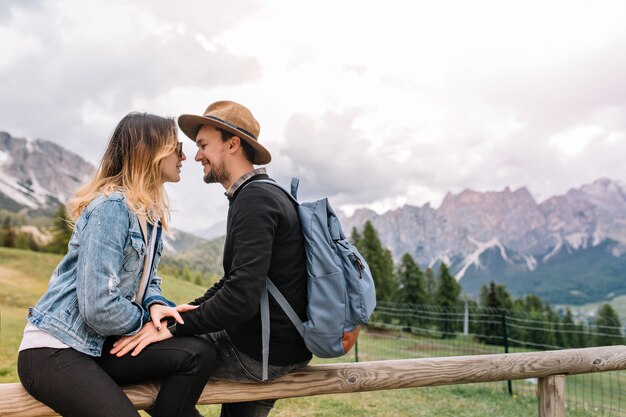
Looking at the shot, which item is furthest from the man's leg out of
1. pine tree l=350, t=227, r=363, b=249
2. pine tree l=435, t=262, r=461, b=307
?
pine tree l=435, t=262, r=461, b=307

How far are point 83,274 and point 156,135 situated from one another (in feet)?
2.58

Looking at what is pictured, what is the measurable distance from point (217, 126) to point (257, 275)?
1.01m

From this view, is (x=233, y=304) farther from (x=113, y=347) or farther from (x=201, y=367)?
(x=113, y=347)

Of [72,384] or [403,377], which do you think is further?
[403,377]

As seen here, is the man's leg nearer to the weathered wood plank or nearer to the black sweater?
the black sweater

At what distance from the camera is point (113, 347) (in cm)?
261

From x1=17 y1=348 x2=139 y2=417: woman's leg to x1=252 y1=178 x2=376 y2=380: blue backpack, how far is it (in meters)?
0.80

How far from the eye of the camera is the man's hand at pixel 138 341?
2.59m

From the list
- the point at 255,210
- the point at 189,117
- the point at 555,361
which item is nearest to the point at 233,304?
the point at 255,210

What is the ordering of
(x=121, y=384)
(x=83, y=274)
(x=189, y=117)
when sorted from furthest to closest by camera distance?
(x=189, y=117) → (x=121, y=384) → (x=83, y=274)

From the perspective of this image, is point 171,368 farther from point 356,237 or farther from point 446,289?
point 446,289

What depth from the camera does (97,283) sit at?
2.36 metres

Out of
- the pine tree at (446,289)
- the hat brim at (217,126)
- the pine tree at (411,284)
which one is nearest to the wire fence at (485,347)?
the hat brim at (217,126)

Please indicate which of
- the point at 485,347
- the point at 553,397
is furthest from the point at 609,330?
the point at 553,397
